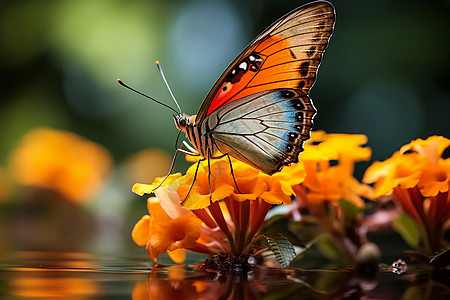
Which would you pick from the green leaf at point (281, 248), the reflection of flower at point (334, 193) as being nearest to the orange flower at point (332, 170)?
the reflection of flower at point (334, 193)

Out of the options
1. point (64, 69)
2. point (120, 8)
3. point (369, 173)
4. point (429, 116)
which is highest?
point (120, 8)

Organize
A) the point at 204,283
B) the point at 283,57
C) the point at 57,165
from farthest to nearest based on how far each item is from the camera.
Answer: the point at 57,165, the point at 283,57, the point at 204,283

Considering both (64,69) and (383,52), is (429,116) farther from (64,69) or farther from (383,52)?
(64,69)

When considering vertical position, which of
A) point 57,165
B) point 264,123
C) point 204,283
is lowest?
point 204,283

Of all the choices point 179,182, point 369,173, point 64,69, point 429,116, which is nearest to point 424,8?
point 429,116

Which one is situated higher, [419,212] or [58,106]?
[58,106]

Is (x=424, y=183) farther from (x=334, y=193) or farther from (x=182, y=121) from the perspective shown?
(x=182, y=121)

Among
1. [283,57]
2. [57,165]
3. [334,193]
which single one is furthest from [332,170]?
[57,165]
